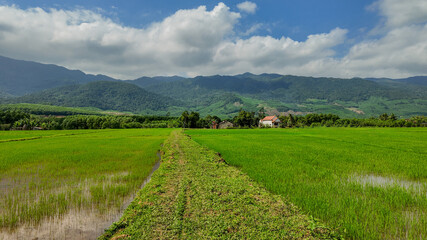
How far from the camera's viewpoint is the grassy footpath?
4.05 metres

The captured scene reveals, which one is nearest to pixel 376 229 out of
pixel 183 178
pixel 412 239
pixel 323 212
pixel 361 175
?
pixel 412 239

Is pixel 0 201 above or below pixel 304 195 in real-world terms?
below

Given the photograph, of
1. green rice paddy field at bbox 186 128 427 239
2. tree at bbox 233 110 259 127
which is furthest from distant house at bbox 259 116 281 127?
green rice paddy field at bbox 186 128 427 239

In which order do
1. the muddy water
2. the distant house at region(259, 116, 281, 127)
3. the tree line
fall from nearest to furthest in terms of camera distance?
the muddy water → the tree line → the distant house at region(259, 116, 281, 127)

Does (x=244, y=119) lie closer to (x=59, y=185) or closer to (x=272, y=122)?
(x=272, y=122)

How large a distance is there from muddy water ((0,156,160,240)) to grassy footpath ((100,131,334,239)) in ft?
2.39

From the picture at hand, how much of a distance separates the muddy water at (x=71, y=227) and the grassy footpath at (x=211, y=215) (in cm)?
73

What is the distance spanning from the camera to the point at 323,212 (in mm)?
5305

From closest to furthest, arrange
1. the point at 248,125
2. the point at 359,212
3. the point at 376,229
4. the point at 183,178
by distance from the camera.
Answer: the point at 376,229, the point at 359,212, the point at 183,178, the point at 248,125

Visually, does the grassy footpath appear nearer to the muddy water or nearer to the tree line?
the muddy water

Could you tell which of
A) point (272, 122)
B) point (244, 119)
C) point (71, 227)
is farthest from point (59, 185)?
point (272, 122)

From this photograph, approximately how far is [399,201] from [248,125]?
94.6m

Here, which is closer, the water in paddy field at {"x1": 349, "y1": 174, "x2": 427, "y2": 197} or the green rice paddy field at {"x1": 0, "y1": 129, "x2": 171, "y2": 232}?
the green rice paddy field at {"x1": 0, "y1": 129, "x2": 171, "y2": 232}

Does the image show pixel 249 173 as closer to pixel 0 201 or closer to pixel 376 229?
pixel 376 229
